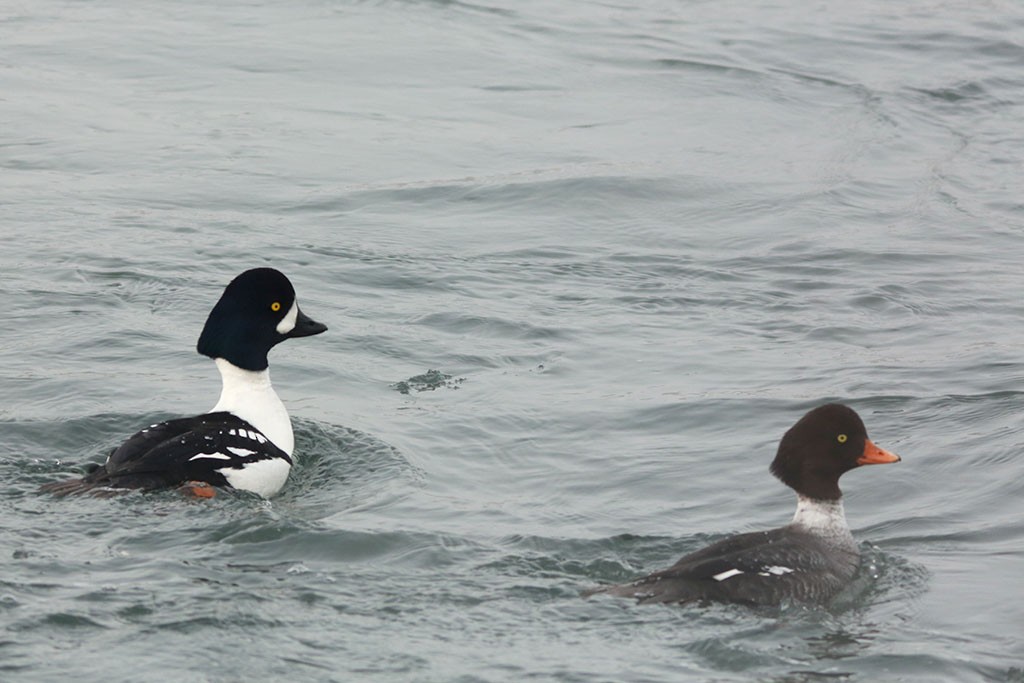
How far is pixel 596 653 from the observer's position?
721cm

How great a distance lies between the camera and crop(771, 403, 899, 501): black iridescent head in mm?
8727

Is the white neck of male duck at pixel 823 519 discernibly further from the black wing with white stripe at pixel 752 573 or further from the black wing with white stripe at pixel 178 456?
the black wing with white stripe at pixel 178 456

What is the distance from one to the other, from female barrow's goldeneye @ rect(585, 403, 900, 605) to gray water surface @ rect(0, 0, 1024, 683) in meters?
0.14

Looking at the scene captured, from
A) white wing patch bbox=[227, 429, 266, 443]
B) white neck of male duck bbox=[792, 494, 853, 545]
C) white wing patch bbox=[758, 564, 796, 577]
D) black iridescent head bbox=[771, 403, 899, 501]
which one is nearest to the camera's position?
white wing patch bbox=[758, 564, 796, 577]

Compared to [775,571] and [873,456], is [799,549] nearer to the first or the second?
[775,571]

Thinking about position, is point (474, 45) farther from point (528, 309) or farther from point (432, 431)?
point (432, 431)

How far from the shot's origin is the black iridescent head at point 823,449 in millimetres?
8727

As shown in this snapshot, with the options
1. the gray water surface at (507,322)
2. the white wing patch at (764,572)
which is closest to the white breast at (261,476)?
the gray water surface at (507,322)

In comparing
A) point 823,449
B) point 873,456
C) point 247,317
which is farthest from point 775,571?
point 247,317

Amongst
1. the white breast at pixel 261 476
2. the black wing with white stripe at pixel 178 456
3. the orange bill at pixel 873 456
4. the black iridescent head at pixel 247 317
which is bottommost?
the white breast at pixel 261 476

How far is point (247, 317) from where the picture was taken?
32.7 feet

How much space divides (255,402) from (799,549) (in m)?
3.42

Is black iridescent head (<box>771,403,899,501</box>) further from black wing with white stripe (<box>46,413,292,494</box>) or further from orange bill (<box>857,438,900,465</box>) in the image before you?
black wing with white stripe (<box>46,413,292,494</box>)

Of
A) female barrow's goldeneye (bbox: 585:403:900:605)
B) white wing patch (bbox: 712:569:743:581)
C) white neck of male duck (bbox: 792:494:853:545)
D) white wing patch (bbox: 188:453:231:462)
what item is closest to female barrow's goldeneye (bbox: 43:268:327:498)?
white wing patch (bbox: 188:453:231:462)
